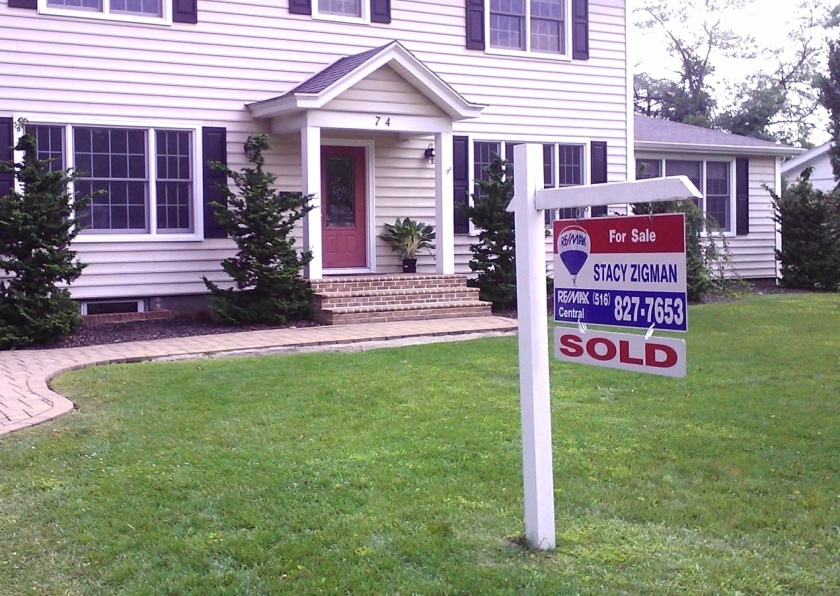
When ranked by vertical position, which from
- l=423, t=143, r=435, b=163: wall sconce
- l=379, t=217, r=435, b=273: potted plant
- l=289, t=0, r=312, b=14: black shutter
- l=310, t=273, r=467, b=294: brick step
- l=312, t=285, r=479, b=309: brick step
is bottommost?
l=312, t=285, r=479, b=309: brick step

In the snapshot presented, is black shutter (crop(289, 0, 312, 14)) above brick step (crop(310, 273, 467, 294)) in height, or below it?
above

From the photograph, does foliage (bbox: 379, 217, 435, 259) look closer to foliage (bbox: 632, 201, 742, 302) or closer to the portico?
the portico

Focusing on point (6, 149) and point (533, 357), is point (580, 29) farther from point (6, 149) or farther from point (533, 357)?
point (533, 357)

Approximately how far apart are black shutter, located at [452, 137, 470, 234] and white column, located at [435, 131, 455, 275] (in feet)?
2.99

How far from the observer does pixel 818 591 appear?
423 centimetres

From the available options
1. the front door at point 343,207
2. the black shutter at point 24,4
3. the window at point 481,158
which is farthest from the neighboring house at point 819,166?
the black shutter at point 24,4

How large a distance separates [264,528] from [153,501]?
2.72 feet

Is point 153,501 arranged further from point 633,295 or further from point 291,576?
point 633,295

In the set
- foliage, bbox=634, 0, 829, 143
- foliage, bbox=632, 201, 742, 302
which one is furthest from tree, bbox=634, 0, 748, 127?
foliage, bbox=632, 201, 742, 302

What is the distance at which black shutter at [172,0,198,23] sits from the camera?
1368cm

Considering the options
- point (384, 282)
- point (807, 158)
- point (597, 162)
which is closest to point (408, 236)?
point (384, 282)

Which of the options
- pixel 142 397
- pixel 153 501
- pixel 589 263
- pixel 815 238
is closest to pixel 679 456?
pixel 589 263

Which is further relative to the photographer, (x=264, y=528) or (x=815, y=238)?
(x=815, y=238)

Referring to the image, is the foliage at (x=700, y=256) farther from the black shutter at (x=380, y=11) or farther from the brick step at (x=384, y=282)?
the black shutter at (x=380, y=11)
